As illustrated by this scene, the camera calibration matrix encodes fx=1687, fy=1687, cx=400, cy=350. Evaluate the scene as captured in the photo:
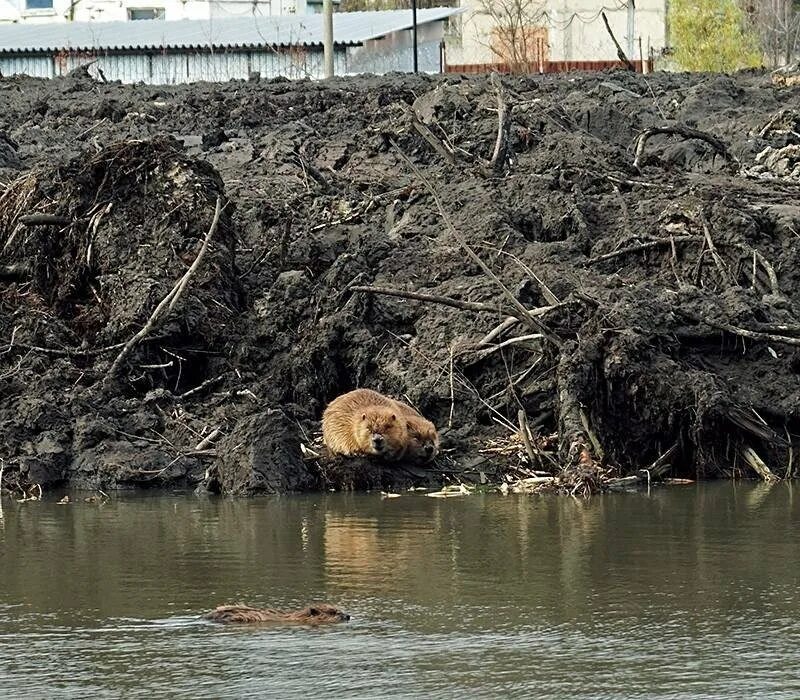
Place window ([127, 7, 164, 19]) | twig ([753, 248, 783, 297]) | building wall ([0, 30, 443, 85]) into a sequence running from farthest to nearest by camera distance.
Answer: window ([127, 7, 164, 19]) → building wall ([0, 30, 443, 85]) → twig ([753, 248, 783, 297])

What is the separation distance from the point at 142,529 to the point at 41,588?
1916 mm

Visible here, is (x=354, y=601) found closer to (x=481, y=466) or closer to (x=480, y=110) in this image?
(x=481, y=466)

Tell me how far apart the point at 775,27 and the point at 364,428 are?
41.6 meters

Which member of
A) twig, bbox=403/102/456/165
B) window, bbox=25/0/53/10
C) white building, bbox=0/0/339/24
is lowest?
twig, bbox=403/102/456/165

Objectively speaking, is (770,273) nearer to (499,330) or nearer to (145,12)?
(499,330)

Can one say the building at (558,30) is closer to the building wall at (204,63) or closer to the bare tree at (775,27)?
the bare tree at (775,27)

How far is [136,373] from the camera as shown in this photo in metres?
13.9

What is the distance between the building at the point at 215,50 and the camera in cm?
4375

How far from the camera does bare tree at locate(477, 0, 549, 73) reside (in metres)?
50.2

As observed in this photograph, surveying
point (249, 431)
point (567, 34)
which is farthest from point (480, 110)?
point (567, 34)

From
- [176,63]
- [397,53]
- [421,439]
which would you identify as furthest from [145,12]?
[421,439]

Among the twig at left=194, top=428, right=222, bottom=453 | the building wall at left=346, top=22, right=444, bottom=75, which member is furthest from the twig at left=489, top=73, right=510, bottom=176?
the building wall at left=346, top=22, right=444, bottom=75

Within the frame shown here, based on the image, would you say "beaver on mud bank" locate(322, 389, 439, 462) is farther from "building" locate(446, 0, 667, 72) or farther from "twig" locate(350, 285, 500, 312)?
"building" locate(446, 0, 667, 72)

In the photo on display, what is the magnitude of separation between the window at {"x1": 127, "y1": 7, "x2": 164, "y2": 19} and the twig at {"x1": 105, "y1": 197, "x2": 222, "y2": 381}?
6295 cm
